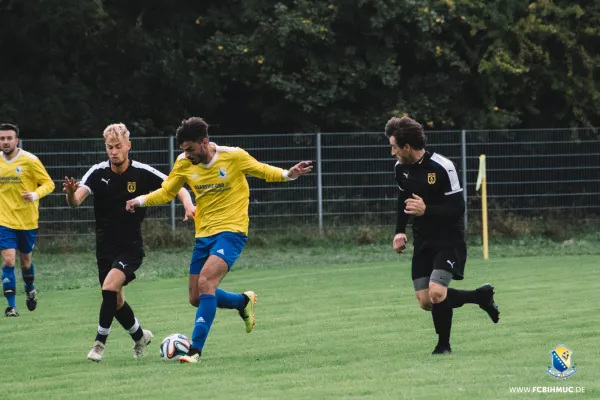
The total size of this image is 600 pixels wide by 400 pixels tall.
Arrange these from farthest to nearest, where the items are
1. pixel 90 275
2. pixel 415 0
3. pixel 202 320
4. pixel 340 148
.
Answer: pixel 415 0 < pixel 340 148 < pixel 90 275 < pixel 202 320

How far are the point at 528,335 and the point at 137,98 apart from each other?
1910 cm

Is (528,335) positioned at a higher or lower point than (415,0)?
lower

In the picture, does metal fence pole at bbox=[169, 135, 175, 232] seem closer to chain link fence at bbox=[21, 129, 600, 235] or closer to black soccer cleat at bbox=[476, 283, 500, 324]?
chain link fence at bbox=[21, 129, 600, 235]

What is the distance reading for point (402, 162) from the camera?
10.2 metres

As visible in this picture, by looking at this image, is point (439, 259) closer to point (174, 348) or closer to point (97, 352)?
point (174, 348)

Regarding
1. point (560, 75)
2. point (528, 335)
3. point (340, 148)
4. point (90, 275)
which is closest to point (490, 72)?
point (560, 75)

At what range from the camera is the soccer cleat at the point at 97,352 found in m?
10.2

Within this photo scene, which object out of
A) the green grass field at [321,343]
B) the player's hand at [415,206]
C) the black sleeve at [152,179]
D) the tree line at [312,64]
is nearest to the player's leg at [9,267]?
the green grass field at [321,343]

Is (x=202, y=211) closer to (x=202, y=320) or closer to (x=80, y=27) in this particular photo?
(x=202, y=320)

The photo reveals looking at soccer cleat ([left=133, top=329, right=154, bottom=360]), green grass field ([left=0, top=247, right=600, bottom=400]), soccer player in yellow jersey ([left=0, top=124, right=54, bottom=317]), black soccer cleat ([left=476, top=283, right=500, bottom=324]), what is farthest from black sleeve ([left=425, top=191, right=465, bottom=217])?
soccer player in yellow jersey ([left=0, top=124, right=54, bottom=317])

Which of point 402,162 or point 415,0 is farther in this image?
point 415,0

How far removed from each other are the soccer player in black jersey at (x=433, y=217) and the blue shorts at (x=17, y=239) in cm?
648

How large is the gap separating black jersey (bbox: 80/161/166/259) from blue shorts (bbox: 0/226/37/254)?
4281mm

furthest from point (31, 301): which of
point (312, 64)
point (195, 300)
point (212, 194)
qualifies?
point (312, 64)
